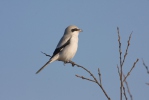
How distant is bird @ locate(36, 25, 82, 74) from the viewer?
625 cm

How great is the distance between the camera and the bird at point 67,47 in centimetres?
625

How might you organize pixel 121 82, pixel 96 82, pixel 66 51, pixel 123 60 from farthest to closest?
pixel 66 51 → pixel 96 82 → pixel 123 60 → pixel 121 82

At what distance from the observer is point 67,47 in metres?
6.31

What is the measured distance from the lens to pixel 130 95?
7.83 ft

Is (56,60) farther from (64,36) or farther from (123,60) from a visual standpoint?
(123,60)

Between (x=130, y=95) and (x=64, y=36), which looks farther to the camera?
(x=64, y=36)

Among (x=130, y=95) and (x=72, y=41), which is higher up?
(x=72, y=41)

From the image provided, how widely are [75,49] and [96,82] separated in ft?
12.1

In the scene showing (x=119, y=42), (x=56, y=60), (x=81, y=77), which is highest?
(x=56, y=60)

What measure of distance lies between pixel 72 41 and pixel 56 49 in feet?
1.22

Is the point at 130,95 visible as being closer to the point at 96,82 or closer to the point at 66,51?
the point at 96,82

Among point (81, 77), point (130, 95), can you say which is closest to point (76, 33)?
point (81, 77)

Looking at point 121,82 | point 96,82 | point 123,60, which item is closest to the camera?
point 121,82

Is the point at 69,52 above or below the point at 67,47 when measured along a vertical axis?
below
